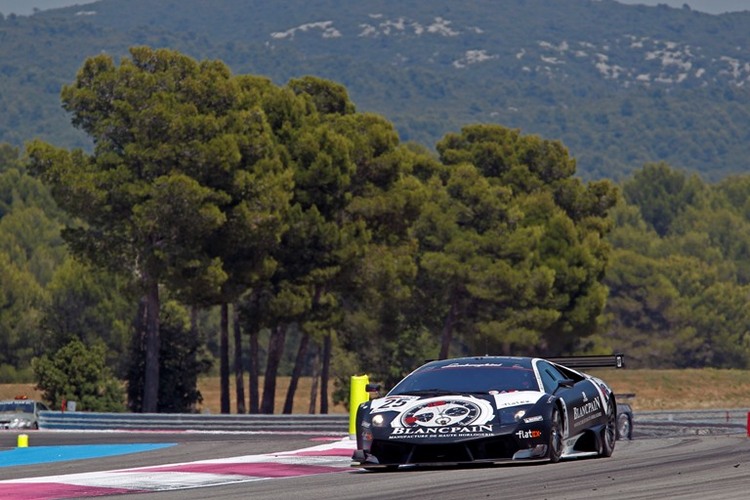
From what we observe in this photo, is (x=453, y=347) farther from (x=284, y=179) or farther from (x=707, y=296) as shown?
(x=284, y=179)

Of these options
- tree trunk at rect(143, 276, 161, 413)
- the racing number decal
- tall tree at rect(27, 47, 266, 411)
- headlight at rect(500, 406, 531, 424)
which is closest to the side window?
headlight at rect(500, 406, 531, 424)

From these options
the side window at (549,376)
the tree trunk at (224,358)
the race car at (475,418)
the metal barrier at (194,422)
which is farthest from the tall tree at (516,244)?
the race car at (475,418)

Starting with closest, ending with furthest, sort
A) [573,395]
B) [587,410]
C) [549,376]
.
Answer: [573,395] → [549,376] → [587,410]

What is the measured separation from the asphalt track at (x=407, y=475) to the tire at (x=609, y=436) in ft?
0.37

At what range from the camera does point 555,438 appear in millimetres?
13953

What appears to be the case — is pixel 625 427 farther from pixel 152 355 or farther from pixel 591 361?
pixel 152 355

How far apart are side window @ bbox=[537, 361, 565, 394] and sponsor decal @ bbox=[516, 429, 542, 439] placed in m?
0.69

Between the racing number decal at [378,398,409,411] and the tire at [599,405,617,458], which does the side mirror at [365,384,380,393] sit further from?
the tire at [599,405,617,458]

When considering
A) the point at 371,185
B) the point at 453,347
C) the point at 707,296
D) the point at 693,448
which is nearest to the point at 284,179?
the point at 371,185

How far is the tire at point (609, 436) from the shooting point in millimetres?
15284

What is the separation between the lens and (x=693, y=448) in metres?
16.7

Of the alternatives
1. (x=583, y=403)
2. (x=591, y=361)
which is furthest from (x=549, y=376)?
(x=591, y=361)

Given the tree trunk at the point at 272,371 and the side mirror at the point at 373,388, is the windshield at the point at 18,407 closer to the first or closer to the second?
the tree trunk at the point at 272,371

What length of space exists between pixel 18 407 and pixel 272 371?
16013 millimetres
